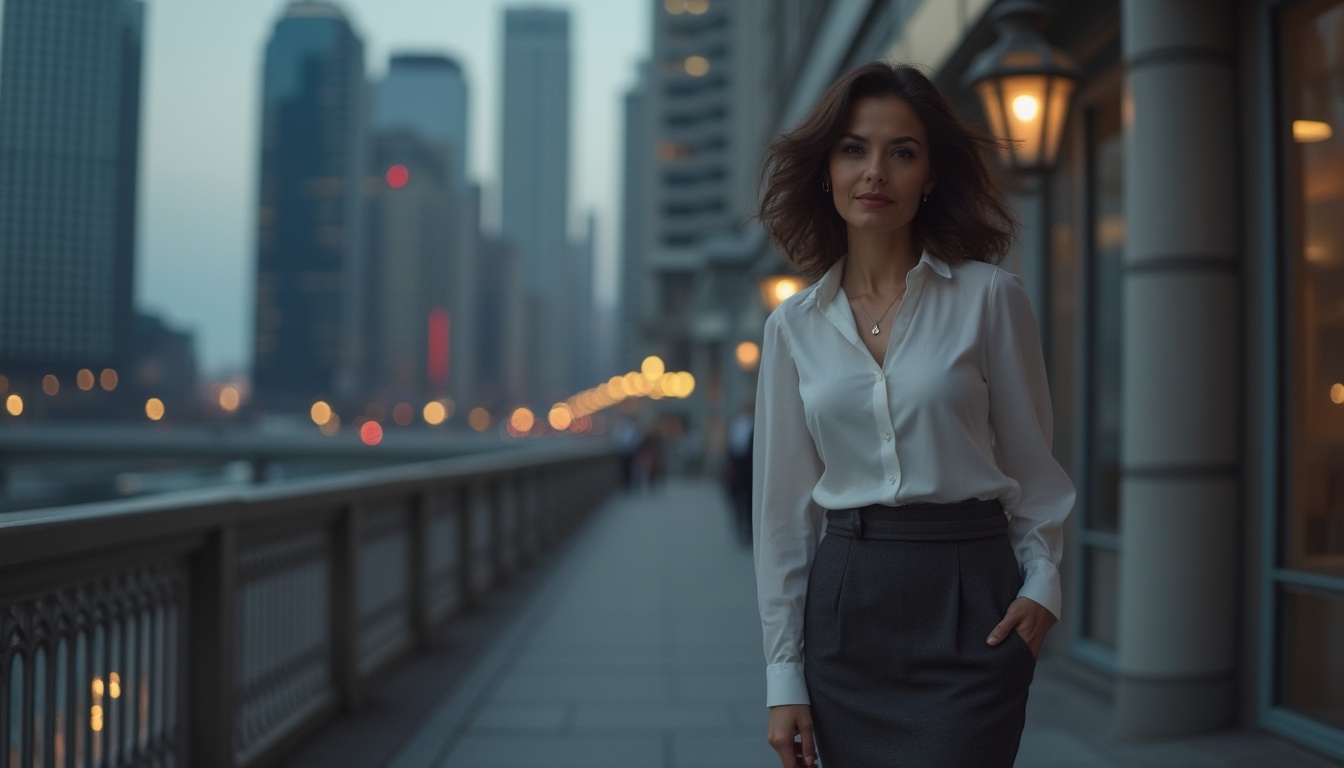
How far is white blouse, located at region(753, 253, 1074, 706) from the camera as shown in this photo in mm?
2156

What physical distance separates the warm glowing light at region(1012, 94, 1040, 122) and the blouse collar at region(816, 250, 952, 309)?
13.2 feet

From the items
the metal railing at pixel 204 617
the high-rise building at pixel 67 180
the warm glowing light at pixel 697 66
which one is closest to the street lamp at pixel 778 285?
the metal railing at pixel 204 617

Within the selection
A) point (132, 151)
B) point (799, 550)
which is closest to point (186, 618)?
point (799, 550)

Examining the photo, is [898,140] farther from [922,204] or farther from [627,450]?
[627,450]

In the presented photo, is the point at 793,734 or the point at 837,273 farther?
the point at 837,273

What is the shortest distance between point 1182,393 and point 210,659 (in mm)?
4309

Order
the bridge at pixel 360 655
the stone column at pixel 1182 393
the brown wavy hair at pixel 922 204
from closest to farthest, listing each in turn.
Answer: the brown wavy hair at pixel 922 204 → the bridge at pixel 360 655 → the stone column at pixel 1182 393

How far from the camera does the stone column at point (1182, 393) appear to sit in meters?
5.27

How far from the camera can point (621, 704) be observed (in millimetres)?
6645

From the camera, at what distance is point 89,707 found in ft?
12.0

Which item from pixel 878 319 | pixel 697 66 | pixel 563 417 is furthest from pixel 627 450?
pixel 563 417

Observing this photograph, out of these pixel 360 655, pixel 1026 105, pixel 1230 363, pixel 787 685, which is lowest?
pixel 360 655

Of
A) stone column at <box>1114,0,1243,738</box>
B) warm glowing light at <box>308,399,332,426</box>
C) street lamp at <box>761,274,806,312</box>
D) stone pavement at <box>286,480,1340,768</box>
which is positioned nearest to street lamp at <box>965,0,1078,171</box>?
stone column at <box>1114,0,1243,738</box>

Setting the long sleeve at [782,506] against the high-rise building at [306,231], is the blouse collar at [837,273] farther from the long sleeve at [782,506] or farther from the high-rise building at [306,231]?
the high-rise building at [306,231]
